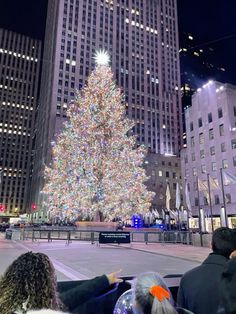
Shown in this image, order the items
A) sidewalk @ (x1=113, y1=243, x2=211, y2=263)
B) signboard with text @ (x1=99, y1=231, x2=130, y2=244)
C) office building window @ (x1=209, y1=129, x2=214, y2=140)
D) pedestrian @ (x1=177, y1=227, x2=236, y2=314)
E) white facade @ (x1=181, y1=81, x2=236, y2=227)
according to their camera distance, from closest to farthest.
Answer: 1. pedestrian @ (x1=177, y1=227, x2=236, y2=314)
2. sidewalk @ (x1=113, y1=243, x2=211, y2=263)
3. signboard with text @ (x1=99, y1=231, x2=130, y2=244)
4. white facade @ (x1=181, y1=81, x2=236, y2=227)
5. office building window @ (x1=209, y1=129, x2=214, y2=140)

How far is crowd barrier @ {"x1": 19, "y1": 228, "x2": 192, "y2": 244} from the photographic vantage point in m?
25.9

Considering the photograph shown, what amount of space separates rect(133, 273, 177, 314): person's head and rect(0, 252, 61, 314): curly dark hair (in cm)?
65

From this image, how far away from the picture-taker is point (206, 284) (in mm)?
3180

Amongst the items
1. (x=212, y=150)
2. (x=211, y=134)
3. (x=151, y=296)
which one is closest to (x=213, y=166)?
(x=212, y=150)

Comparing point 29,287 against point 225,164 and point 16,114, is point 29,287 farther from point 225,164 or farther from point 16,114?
point 16,114

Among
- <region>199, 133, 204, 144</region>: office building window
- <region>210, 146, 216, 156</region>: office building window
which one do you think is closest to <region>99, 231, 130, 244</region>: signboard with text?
<region>210, 146, 216, 156</region>: office building window

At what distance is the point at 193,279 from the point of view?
3.26m

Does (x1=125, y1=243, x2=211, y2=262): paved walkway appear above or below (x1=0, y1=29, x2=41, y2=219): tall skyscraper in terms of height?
below

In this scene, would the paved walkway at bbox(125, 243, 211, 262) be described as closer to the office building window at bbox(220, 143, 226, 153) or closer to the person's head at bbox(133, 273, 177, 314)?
the person's head at bbox(133, 273, 177, 314)

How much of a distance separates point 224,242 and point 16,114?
162056 mm

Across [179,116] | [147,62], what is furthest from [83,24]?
[179,116]

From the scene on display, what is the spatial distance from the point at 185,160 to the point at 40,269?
59.9 meters

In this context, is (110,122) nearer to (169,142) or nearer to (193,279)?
(193,279)

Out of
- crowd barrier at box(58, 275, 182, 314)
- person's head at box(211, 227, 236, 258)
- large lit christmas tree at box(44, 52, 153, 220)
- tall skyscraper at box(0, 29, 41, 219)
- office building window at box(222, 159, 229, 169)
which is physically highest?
tall skyscraper at box(0, 29, 41, 219)
